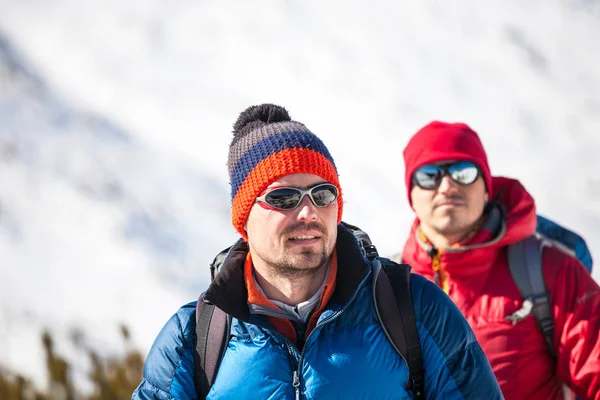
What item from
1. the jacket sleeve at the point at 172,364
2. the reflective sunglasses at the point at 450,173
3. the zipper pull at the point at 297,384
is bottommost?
the zipper pull at the point at 297,384

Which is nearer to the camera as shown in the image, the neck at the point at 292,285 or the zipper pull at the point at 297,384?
the zipper pull at the point at 297,384

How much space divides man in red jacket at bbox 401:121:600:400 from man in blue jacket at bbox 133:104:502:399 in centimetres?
132

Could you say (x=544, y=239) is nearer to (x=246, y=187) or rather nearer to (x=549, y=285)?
(x=549, y=285)

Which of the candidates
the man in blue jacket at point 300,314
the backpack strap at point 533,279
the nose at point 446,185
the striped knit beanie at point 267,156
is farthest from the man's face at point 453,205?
the man in blue jacket at point 300,314

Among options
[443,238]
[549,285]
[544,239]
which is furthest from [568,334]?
[443,238]

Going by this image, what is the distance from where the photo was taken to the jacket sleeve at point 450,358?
2.54m

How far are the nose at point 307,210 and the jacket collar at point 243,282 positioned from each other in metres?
0.27

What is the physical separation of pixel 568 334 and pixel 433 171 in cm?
146

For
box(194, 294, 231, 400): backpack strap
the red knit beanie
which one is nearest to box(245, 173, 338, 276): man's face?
box(194, 294, 231, 400): backpack strap

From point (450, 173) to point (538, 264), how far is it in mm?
918

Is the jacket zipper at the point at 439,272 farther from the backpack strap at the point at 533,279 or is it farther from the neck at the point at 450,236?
the backpack strap at the point at 533,279

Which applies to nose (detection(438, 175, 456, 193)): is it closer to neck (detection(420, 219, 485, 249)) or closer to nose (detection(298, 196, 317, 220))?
neck (detection(420, 219, 485, 249))

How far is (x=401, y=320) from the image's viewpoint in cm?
262

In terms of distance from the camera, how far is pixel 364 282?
2.79 m
